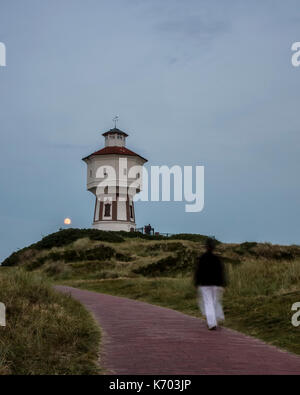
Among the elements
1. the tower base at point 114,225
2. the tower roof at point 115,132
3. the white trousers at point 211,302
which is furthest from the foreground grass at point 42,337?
the tower roof at point 115,132

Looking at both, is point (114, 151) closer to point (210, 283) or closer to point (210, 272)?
point (210, 272)

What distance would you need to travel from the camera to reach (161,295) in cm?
1841

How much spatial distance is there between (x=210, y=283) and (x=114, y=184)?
4807 centimetres

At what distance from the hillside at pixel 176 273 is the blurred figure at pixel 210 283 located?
84cm

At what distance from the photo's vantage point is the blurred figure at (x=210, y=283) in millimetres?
11227

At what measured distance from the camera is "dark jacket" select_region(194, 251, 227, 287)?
1132 centimetres

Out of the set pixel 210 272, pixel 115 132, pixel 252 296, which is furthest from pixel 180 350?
pixel 115 132

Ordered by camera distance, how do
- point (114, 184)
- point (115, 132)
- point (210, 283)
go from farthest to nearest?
point (115, 132), point (114, 184), point (210, 283)

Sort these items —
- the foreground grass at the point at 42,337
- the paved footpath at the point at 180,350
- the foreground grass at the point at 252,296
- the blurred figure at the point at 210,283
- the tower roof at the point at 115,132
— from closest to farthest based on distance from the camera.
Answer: the foreground grass at the point at 42,337
the paved footpath at the point at 180,350
the foreground grass at the point at 252,296
the blurred figure at the point at 210,283
the tower roof at the point at 115,132

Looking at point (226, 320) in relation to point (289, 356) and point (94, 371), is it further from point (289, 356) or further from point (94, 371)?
point (94, 371)

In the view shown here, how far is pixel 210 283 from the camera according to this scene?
1129 centimetres

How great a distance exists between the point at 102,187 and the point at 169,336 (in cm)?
4992

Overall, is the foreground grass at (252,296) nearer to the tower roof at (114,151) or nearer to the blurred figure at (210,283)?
the blurred figure at (210,283)
